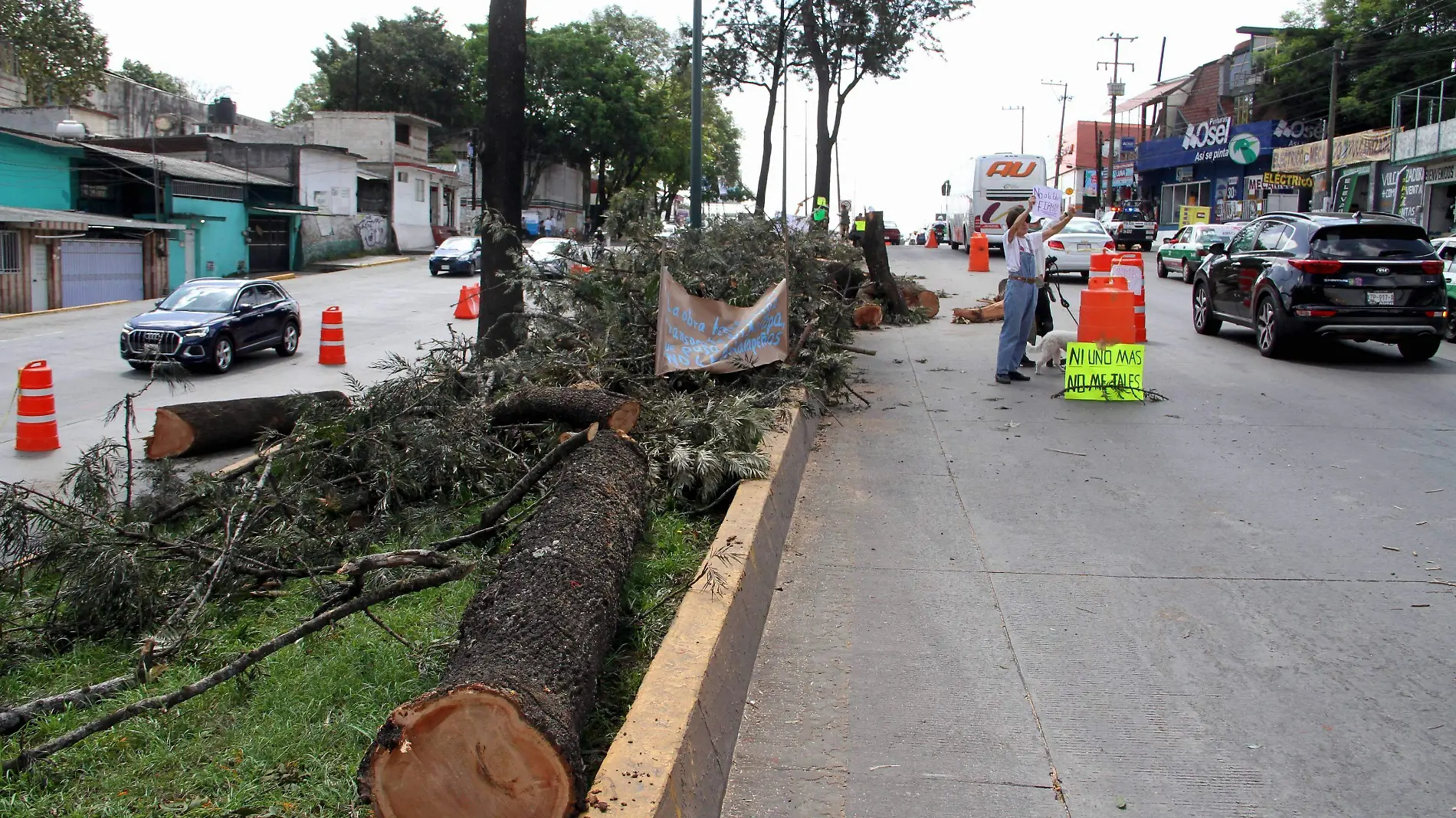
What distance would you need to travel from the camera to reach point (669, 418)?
723 centimetres

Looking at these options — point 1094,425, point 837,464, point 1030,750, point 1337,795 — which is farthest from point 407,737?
point 1094,425

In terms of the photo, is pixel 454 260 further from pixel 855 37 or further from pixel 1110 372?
pixel 1110 372

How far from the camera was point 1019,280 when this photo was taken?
1139 centimetres

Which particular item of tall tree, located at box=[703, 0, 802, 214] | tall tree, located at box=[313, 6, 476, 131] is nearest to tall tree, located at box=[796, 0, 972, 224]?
tall tree, located at box=[703, 0, 802, 214]

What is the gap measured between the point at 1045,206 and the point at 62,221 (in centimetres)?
2524

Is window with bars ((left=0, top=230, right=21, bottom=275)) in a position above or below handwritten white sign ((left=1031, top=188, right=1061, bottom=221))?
below

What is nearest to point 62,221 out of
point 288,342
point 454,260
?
point 288,342

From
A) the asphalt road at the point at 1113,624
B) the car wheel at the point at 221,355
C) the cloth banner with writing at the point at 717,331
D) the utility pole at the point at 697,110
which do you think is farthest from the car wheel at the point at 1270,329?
the car wheel at the point at 221,355

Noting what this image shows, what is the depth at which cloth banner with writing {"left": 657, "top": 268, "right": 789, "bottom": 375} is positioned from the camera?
27.5 ft

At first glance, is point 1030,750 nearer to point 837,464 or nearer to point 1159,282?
point 837,464

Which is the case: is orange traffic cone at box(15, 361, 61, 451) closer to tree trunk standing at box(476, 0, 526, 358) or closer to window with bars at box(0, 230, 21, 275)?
tree trunk standing at box(476, 0, 526, 358)

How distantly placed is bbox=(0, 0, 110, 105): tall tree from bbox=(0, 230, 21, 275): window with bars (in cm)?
1996

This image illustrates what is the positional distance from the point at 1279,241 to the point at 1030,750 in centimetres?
1173

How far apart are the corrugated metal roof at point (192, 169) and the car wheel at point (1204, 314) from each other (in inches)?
1185
